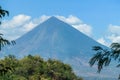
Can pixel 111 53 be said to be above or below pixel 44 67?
below

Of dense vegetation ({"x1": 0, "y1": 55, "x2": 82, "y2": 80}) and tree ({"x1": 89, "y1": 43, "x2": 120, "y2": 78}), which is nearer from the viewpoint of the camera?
tree ({"x1": 89, "y1": 43, "x2": 120, "y2": 78})

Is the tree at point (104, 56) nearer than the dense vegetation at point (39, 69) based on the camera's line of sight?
Yes

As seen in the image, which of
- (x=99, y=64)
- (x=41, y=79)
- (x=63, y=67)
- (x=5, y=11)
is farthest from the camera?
(x=63, y=67)

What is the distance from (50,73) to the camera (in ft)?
385

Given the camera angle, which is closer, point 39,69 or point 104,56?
point 104,56

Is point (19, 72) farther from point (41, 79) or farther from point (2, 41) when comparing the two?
point (2, 41)

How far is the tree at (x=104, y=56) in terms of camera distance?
12000mm

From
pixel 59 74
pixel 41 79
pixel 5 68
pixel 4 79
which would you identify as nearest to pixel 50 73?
pixel 59 74

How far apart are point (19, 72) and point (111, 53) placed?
105682mm

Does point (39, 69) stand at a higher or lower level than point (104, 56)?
higher

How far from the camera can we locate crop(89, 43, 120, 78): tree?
1200cm

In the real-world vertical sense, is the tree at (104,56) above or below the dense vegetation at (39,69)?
below

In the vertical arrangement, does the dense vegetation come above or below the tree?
above

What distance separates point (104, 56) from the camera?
12.1 metres
